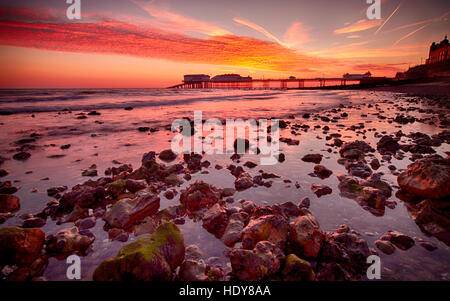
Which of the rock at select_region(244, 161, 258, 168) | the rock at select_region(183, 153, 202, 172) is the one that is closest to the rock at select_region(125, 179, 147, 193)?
the rock at select_region(183, 153, 202, 172)

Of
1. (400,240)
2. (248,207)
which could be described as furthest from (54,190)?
(400,240)

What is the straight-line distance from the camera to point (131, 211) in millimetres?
3408

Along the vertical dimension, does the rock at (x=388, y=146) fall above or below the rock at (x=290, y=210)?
above

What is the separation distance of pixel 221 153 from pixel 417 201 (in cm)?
505

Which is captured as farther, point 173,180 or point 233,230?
point 173,180

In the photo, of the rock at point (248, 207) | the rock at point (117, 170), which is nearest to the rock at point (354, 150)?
the rock at point (248, 207)

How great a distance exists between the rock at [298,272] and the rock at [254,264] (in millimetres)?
112

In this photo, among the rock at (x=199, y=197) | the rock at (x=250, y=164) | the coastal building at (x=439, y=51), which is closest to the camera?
the rock at (x=199, y=197)

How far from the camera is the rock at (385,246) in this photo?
2.74 m

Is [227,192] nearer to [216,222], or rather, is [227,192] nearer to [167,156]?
[216,222]

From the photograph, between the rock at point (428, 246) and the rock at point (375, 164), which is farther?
the rock at point (375, 164)

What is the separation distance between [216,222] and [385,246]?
2363 millimetres

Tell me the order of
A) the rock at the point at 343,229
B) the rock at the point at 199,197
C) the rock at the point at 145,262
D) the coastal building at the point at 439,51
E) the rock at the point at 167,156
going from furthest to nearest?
1. the coastal building at the point at 439,51
2. the rock at the point at 167,156
3. the rock at the point at 199,197
4. the rock at the point at 343,229
5. the rock at the point at 145,262

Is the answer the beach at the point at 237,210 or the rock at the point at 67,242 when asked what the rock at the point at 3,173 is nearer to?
the beach at the point at 237,210
